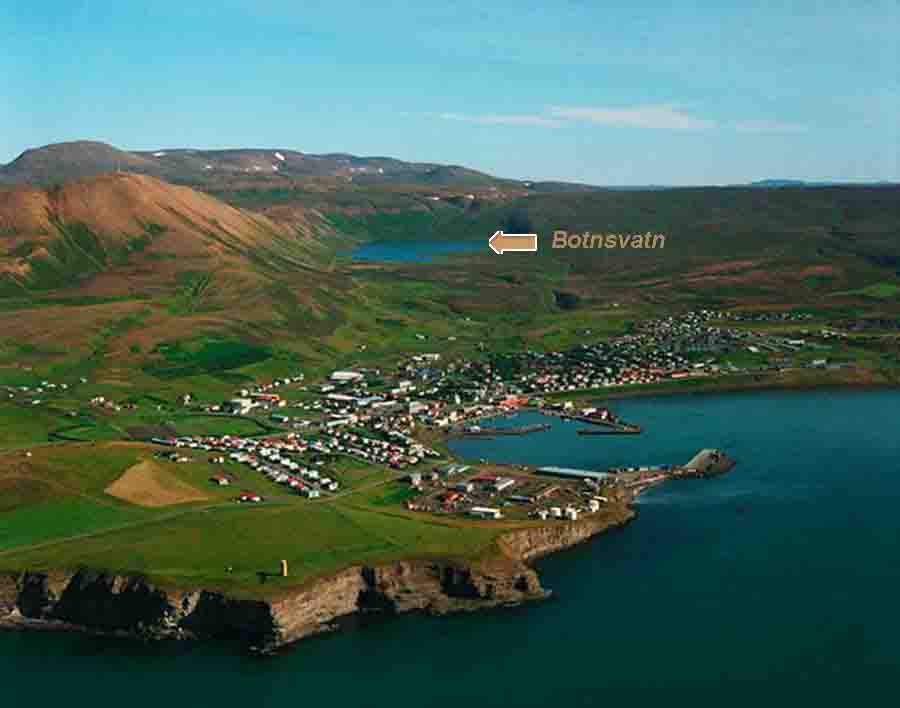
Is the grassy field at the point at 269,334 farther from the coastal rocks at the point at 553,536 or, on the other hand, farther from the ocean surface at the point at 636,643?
the ocean surface at the point at 636,643

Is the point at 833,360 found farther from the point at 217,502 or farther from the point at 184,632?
the point at 184,632

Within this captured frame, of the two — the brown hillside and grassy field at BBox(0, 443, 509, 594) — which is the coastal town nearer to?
grassy field at BBox(0, 443, 509, 594)

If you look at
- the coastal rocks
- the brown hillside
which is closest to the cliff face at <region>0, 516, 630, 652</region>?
the coastal rocks

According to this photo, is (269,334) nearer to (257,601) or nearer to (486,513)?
(486,513)

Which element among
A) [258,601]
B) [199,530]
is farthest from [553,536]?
[199,530]

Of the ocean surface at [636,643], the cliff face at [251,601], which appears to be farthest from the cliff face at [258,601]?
the ocean surface at [636,643]

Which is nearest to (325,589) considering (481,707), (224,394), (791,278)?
(481,707)
